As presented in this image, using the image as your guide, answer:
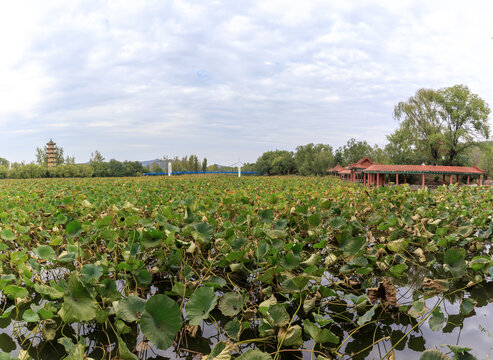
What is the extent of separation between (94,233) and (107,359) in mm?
1551

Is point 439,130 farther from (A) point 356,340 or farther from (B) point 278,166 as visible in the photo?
(A) point 356,340

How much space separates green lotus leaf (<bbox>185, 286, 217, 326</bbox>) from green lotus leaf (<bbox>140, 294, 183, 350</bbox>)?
0.22 m

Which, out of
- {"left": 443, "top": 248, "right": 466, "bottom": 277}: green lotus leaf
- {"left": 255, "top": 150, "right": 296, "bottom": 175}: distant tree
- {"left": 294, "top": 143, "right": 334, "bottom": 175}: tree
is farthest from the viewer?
{"left": 255, "top": 150, "right": 296, "bottom": 175}: distant tree

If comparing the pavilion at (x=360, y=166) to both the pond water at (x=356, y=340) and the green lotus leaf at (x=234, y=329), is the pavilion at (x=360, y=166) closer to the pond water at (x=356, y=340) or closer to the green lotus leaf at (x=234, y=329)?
the pond water at (x=356, y=340)

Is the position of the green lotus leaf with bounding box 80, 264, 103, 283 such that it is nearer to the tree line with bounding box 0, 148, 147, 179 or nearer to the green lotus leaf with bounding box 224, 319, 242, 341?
the green lotus leaf with bounding box 224, 319, 242, 341

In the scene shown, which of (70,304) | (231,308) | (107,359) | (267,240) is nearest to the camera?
(70,304)

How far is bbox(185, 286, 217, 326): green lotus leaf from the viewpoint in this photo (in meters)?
1.63

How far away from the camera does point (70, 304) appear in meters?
1.58

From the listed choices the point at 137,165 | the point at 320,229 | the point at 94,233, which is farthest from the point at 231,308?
the point at 137,165

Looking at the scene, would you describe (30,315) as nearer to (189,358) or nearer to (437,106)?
(189,358)

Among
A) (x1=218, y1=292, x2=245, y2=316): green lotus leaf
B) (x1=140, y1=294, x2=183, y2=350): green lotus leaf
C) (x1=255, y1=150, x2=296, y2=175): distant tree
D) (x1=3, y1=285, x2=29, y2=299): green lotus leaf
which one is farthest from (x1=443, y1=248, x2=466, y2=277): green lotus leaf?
(x1=255, y1=150, x2=296, y2=175): distant tree

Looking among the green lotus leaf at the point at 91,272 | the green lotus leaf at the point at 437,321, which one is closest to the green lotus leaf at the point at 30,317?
the green lotus leaf at the point at 91,272

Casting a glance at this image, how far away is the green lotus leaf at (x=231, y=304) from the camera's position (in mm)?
1910

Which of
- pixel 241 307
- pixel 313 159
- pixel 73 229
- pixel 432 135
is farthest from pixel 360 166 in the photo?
pixel 241 307
